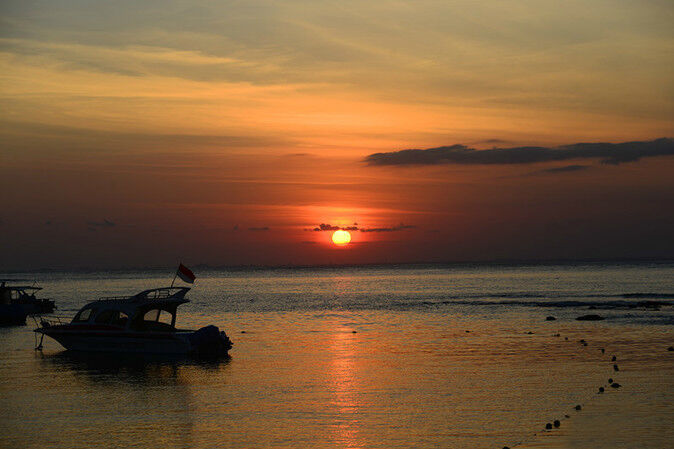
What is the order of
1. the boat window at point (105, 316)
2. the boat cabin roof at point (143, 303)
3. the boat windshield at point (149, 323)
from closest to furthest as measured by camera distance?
the boat cabin roof at point (143, 303), the boat windshield at point (149, 323), the boat window at point (105, 316)

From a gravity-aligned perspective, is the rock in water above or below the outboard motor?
below

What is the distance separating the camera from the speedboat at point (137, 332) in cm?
4884

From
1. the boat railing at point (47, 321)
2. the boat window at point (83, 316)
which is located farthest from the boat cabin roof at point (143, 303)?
the boat railing at point (47, 321)

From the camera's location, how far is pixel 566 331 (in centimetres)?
6134

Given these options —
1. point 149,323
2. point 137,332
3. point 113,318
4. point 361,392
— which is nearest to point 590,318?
point 149,323

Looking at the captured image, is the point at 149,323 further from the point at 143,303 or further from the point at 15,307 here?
the point at 15,307

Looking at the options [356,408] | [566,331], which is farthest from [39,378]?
[566,331]

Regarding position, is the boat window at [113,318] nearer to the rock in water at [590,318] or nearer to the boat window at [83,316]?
the boat window at [83,316]

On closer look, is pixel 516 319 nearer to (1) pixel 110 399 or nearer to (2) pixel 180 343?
(2) pixel 180 343

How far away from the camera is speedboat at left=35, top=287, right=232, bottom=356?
48.8 metres

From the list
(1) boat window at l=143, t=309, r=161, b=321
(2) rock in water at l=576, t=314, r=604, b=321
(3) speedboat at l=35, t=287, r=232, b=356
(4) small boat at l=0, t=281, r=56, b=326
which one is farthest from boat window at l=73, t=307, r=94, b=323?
(2) rock in water at l=576, t=314, r=604, b=321

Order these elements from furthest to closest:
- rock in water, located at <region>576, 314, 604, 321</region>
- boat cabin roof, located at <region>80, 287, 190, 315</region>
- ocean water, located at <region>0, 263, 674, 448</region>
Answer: rock in water, located at <region>576, 314, 604, 321</region>
boat cabin roof, located at <region>80, 287, 190, 315</region>
ocean water, located at <region>0, 263, 674, 448</region>

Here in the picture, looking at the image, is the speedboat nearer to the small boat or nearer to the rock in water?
the small boat

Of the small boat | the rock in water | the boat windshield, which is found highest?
the boat windshield
